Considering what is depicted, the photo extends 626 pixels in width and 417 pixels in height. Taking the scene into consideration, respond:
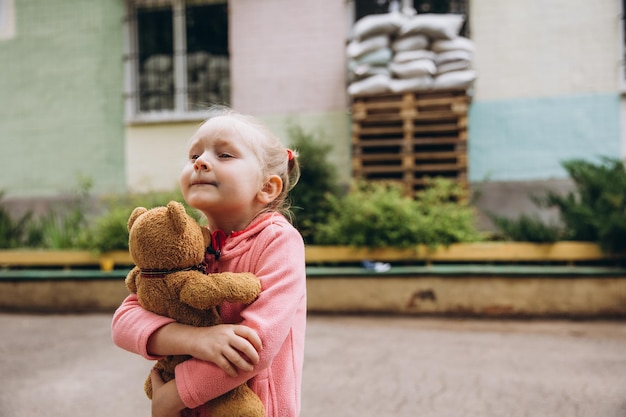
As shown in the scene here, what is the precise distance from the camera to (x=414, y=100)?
629 cm

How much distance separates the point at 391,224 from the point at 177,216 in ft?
13.5

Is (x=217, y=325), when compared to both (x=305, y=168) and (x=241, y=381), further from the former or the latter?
(x=305, y=168)

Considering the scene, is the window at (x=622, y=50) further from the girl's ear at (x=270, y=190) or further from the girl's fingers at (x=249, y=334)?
the girl's fingers at (x=249, y=334)

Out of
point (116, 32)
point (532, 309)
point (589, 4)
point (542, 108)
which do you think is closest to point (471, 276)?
point (532, 309)

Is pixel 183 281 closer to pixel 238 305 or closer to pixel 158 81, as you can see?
pixel 238 305

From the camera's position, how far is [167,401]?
1221 millimetres

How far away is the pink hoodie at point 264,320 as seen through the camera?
1172mm

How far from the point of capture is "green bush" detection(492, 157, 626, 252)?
188 inches

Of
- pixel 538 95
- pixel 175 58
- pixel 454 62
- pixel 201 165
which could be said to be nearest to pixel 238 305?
pixel 201 165

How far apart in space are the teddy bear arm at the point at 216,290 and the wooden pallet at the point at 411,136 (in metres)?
5.29

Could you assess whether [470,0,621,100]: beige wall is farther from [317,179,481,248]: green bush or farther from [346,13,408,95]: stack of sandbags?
[317,179,481,248]: green bush

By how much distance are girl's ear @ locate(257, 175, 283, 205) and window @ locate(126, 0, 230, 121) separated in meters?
6.50

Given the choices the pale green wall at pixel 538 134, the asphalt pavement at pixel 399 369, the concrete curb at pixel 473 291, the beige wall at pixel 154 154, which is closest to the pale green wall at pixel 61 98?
the beige wall at pixel 154 154

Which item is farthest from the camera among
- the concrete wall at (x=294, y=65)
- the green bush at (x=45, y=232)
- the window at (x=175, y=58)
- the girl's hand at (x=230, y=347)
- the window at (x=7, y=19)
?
the window at (x=7, y=19)
